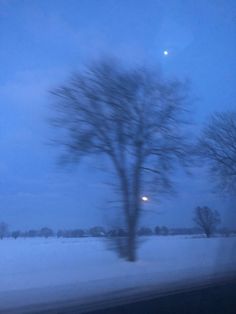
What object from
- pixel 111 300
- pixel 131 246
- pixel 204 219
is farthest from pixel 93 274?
pixel 204 219

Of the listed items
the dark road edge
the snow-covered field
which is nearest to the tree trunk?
the snow-covered field

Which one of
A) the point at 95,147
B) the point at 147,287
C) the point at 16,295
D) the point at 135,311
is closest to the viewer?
the point at 135,311

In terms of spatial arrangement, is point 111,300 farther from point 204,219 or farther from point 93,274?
point 204,219

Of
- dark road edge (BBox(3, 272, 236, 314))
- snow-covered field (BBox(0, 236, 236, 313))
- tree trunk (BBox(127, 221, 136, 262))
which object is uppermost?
tree trunk (BBox(127, 221, 136, 262))

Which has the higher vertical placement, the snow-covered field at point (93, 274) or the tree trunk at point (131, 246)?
the tree trunk at point (131, 246)

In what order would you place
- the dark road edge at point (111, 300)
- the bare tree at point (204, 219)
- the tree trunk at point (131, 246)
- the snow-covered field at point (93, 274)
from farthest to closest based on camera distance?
the bare tree at point (204, 219)
the tree trunk at point (131, 246)
the snow-covered field at point (93, 274)
the dark road edge at point (111, 300)

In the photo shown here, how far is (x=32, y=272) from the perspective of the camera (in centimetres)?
2030

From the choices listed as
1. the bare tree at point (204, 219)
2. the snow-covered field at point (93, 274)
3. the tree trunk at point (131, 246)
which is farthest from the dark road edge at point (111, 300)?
the bare tree at point (204, 219)

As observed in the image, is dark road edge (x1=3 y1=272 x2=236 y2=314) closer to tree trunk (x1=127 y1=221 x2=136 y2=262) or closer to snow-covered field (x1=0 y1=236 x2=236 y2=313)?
snow-covered field (x1=0 y1=236 x2=236 y2=313)

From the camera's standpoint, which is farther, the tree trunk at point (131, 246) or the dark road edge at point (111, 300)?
the tree trunk at point (131, 246)

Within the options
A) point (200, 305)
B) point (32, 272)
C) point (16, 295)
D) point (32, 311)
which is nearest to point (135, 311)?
point (200, 305)

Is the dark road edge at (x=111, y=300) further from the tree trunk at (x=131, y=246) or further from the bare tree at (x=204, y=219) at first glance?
the bare tree at (x=204, y=219)

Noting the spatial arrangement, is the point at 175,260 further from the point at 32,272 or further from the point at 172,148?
the point at 32,272

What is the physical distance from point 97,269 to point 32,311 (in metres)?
11.3
